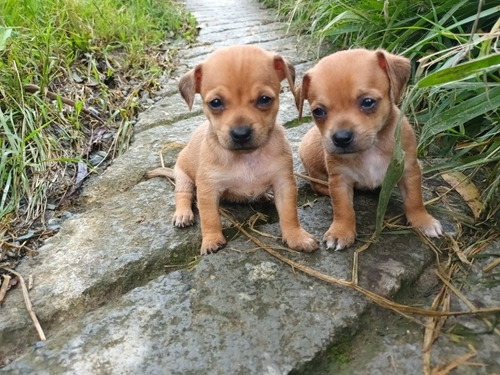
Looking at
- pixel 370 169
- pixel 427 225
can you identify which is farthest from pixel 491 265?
pixel 370 169

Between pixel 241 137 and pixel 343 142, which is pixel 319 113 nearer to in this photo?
pixel 343 142

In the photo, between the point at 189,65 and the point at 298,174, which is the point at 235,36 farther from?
the point at 298,174

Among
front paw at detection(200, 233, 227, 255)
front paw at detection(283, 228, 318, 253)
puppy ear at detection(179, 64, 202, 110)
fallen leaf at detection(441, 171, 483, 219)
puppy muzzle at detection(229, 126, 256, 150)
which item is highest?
puppy ear at detection(179, 64, 202, 110)

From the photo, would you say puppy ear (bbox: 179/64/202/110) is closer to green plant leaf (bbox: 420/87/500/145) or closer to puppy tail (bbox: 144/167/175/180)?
puppy tail (bbox: 144/167/175/180)

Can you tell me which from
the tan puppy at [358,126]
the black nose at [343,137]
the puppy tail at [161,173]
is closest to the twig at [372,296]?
the tan puppy at [358,126]

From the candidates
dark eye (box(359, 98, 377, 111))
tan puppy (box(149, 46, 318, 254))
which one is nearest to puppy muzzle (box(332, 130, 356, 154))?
dark eye (box(359, 98, 377, 111))
